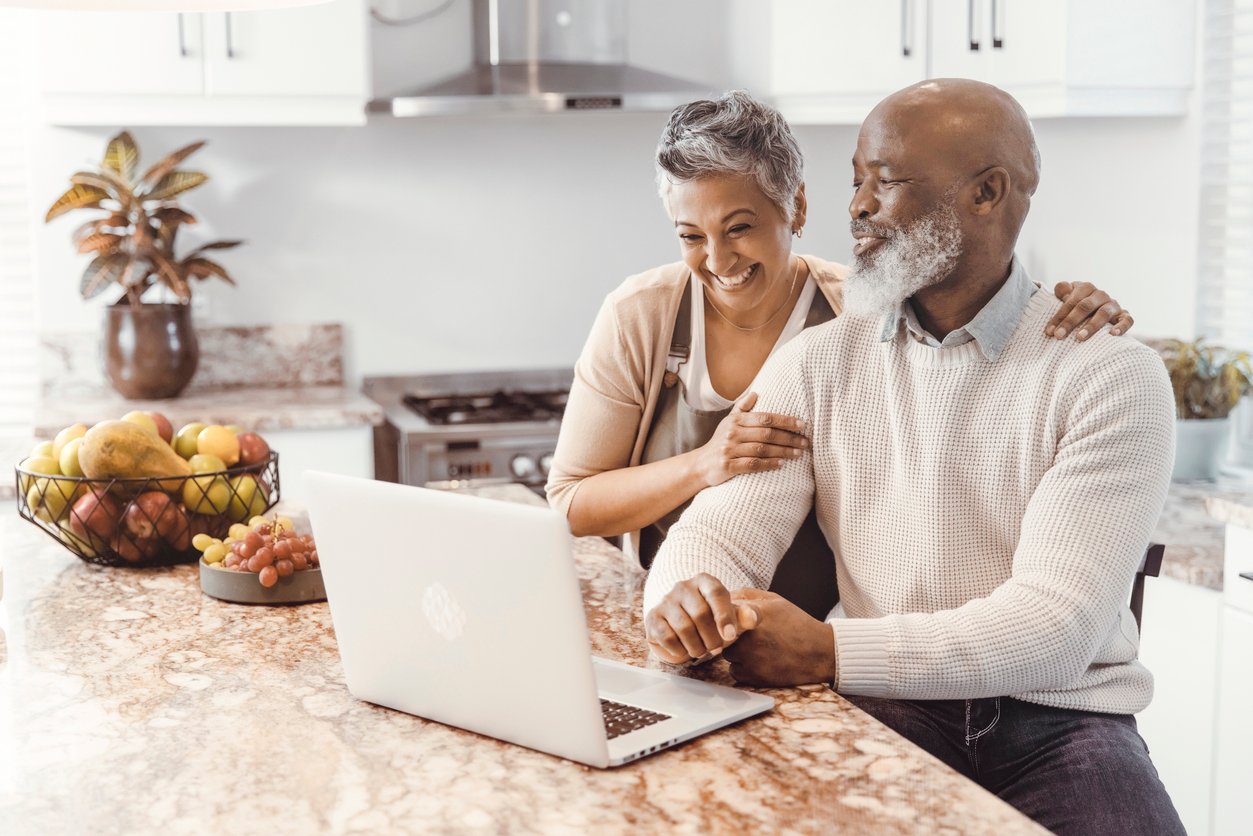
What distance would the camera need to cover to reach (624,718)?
126cm

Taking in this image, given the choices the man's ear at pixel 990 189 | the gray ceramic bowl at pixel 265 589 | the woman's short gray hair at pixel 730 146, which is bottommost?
the gray ceramic bowl at pixel 265 589

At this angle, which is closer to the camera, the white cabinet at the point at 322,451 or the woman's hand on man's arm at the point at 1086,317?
the woman's hand on man's arm at the point at 1086,317

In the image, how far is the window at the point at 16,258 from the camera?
3.70 m

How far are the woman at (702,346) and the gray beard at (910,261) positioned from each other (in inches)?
7.8

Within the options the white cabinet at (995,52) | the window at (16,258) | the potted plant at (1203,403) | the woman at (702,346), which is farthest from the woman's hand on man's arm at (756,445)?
the window at (16,258)

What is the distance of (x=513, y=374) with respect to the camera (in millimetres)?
4055

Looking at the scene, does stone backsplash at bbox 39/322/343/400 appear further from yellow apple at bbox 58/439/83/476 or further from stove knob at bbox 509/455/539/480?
yellow apple at bbox 58/439/83/476

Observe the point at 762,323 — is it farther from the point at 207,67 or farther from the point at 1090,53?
the point at 207,67

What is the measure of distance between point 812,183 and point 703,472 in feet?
8.36

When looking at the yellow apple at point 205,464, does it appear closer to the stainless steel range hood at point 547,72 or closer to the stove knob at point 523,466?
the stove knob at point 523,466

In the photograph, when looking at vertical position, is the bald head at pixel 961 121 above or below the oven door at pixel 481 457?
above

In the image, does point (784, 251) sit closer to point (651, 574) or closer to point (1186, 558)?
point (651, 574)

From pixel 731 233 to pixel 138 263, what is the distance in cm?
211

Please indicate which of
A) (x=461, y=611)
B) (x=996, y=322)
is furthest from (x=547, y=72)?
(x=461, y=611)
